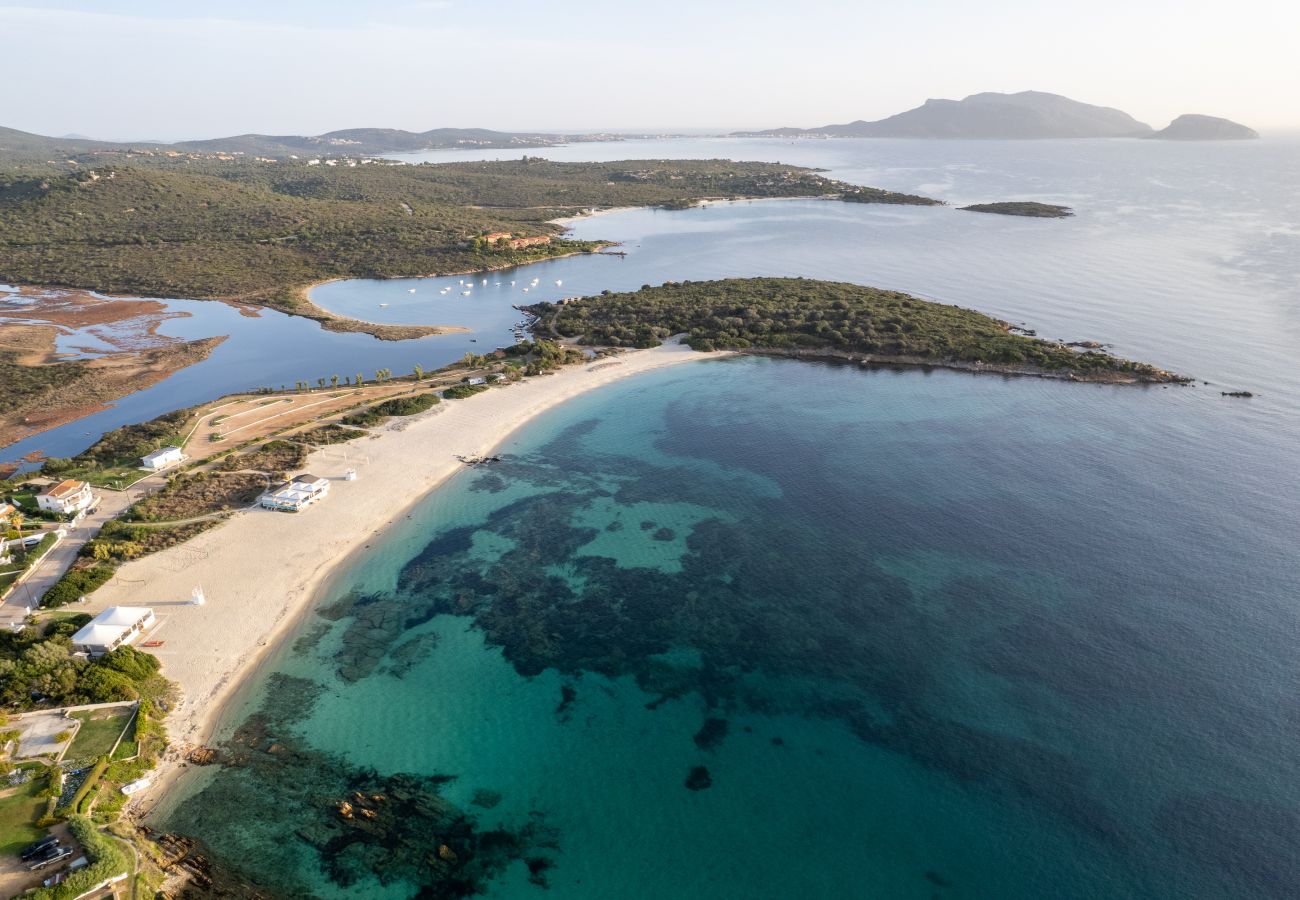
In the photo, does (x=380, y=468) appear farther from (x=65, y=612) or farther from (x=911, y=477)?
(x=911, y=477)

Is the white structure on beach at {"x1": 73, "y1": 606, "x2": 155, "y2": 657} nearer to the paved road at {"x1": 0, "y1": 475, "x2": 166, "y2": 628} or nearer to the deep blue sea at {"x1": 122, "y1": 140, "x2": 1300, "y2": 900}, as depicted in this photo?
the paved road at {"x1": 0, "y1": 475, "x2": 166, "y2": 628}

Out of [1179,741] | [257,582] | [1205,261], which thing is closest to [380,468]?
[257,582]

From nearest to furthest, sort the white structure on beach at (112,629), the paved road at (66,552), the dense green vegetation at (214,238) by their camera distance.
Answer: the white structure on beach at (112,629), the paved road at (66,552), the dense green vegetation at (214,238)

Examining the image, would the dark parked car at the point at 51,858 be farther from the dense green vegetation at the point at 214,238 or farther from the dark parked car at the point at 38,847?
the dense green vegetation at the point at 214,238

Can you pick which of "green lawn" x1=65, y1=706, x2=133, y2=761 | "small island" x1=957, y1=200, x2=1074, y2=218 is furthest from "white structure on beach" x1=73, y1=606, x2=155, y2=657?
"small island" x1=957, y1=200, x2=1074, y2=218

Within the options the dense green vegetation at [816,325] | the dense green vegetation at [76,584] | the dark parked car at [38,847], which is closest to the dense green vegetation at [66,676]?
the dense green vegetation at [76,584]

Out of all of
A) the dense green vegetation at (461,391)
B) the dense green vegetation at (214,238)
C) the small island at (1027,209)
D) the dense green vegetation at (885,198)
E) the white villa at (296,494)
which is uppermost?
the dense green vegetation at (885,198)
